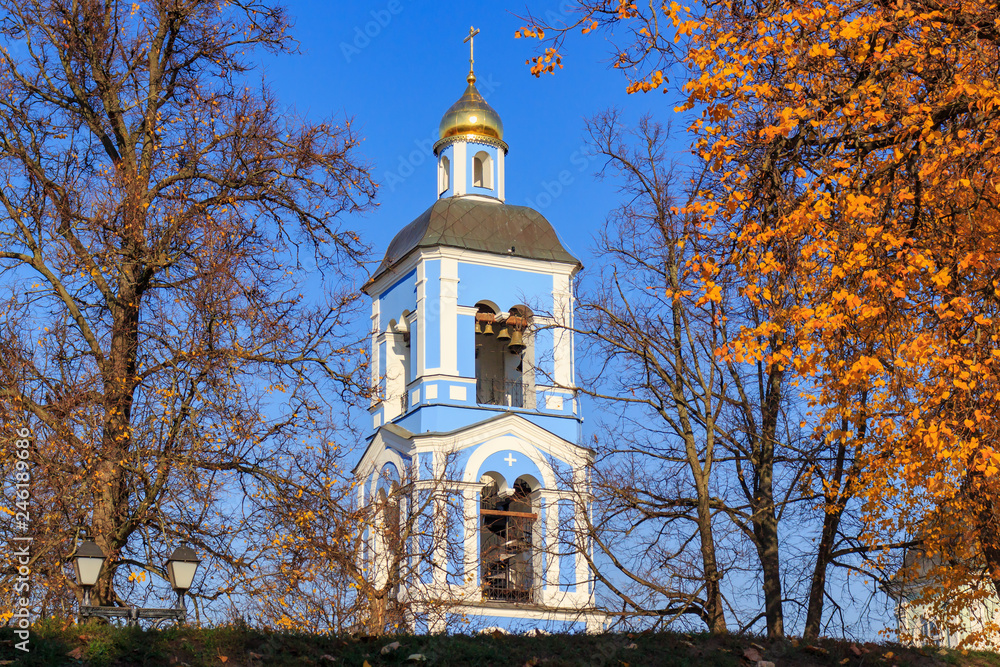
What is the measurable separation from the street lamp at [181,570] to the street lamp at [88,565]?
0.63m

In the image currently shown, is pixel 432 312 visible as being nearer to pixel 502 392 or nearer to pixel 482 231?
pixel 482 231

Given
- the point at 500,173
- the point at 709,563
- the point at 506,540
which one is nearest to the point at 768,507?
the point at 709,563

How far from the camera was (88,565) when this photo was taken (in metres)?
10.4

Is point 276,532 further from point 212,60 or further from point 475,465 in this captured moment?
point 475,465

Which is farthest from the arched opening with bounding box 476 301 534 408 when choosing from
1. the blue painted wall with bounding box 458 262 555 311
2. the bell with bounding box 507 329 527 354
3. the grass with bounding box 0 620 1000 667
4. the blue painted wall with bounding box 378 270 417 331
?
the grass with bounding box 0 620 1000 667

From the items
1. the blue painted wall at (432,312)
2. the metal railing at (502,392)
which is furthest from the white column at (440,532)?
the metal railing at (502,392)

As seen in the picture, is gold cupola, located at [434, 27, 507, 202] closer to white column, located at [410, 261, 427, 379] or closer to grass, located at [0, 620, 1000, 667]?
white column, located at [410, 261, 427, 379]

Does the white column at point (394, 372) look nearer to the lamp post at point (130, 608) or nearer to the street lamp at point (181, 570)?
the lamp post at point (130, 608)

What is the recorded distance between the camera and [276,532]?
508 inches

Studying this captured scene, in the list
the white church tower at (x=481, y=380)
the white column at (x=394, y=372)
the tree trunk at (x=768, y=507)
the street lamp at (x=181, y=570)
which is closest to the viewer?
the street lamp at (x=181, y=570)

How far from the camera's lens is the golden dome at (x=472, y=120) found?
1184 inches

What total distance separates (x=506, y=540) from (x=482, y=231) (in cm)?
727

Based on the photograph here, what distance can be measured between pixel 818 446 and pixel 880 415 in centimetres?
315

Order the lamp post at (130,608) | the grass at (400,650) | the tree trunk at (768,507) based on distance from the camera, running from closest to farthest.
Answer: the grass at (400,650) < the lamp post at (130,608) < the tree trunk at (768,507)
